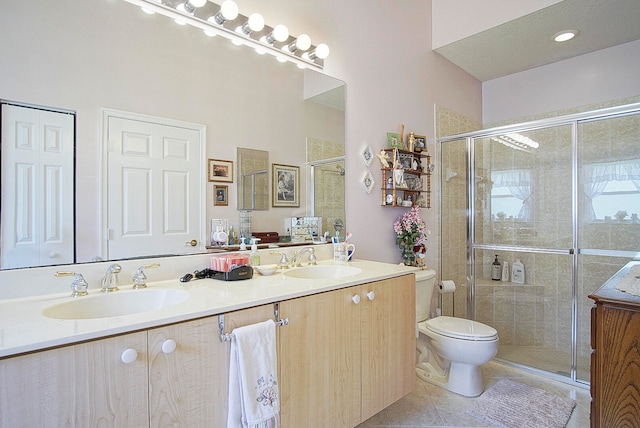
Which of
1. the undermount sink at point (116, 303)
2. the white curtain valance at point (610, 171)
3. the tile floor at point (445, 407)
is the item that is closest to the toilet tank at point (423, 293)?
the tile floor at point (445, 407)

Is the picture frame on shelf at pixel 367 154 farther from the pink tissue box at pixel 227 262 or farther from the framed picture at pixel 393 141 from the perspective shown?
the pink tissue box at pixel 227 262

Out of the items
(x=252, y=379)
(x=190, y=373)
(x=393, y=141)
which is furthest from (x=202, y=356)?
(x=393, y=141)

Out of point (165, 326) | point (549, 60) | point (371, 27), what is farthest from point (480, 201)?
point (165, 326)

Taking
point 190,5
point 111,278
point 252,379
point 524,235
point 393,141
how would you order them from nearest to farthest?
point 252,379 → point 111,278 → point 190,5 → point 393,141 → point 524,235

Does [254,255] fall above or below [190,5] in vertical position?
below

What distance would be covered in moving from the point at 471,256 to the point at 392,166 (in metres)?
1.17

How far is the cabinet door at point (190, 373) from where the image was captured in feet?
3.16

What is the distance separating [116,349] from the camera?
0.89 metres

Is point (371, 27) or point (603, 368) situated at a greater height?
point (371, 27)

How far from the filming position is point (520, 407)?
199 centimetres

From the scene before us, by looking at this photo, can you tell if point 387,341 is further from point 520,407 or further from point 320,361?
point 520,407

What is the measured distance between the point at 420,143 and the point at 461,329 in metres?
1.43

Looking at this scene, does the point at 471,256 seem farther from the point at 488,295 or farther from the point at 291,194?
the point at 291,194

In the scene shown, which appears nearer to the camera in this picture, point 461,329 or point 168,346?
point 168,346
